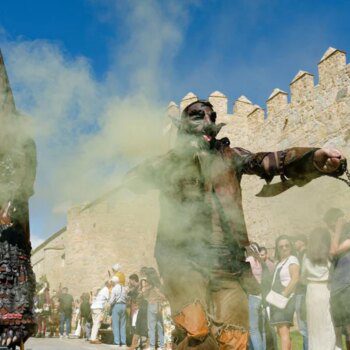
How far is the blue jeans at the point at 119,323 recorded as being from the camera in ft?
34.9

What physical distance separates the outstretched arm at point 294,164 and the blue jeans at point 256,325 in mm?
4042

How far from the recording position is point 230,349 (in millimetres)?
2713

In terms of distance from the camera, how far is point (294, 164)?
9.71 ft

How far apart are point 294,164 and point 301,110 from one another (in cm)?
1489

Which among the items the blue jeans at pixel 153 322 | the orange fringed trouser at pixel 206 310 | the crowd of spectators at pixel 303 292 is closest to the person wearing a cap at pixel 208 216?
the orange fringed trouser at pixel 206 310

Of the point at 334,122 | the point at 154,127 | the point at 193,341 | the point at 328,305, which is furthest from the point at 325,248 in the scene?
the point at 334,122

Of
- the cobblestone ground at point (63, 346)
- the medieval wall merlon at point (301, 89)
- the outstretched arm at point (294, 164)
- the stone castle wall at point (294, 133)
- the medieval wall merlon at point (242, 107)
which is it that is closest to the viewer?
the outstretched arm at point (294, 164)

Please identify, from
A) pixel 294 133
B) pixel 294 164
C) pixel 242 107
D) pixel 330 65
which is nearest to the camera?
pixel 294 164

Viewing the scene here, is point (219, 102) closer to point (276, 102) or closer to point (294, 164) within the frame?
point (276, 102)

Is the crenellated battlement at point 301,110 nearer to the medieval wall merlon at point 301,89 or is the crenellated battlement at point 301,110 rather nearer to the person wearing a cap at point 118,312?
the medieval wall merlon at point 301,89

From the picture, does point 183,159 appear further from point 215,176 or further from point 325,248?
point 325,248

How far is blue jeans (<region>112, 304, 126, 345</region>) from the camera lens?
34.9ft

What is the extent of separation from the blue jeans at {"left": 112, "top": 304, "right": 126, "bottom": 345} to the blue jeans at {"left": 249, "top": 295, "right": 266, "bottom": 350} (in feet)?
14.1

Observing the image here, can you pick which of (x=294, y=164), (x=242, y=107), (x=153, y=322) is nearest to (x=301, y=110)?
(x=242, y=107)
